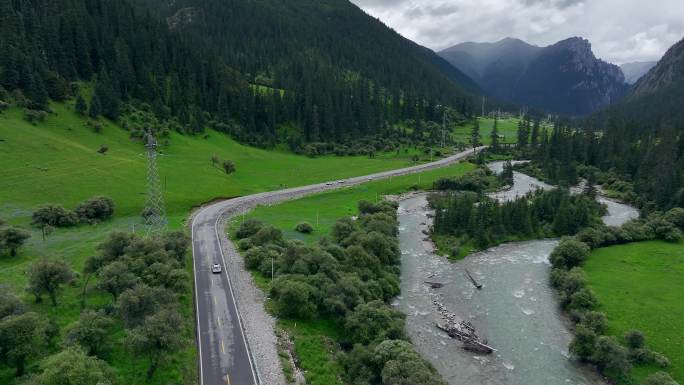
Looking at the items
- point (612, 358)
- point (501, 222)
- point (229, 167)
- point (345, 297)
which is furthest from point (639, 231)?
point (229, 167)

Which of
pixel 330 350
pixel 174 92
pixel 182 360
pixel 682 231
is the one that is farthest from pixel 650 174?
pixel 174 92

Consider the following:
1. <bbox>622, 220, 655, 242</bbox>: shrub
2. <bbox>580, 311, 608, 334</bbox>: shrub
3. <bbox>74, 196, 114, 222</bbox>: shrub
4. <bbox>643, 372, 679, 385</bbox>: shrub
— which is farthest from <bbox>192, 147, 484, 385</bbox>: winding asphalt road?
<bbox>622, 220, 655, 242</bbox>: shrub

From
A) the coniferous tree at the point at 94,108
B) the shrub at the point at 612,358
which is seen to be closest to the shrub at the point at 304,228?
the shrub at the point at 612,358

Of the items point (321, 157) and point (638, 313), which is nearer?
point (638, 313)

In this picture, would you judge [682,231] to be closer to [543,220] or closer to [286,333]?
[543,220]

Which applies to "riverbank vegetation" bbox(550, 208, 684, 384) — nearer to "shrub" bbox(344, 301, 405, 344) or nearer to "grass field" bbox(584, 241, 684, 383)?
"grass field" bbox(584, 241, 684, 383)

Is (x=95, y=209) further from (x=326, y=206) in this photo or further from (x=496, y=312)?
(x=496, y=312)

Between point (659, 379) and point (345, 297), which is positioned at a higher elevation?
point (345, 297)
